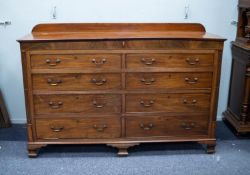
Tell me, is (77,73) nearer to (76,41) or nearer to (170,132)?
(76,41)

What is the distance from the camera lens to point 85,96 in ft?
7.85

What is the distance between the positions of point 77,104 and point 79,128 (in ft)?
0.65

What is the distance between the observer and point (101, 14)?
9.35 ft

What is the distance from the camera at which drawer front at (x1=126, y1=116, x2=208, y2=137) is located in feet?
8.08

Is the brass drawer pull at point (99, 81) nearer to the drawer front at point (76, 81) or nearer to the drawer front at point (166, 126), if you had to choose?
the drawer front at point (76, 81)

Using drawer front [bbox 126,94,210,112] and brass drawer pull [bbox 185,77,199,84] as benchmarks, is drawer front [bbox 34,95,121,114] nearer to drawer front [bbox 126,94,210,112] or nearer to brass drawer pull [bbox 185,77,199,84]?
drawer front [bbox 126,94,210,112]

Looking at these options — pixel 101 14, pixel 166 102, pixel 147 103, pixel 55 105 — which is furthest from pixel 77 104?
pixel 101 14

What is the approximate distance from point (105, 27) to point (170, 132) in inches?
42.8

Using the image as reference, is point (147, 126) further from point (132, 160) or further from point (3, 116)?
point (3, 116)

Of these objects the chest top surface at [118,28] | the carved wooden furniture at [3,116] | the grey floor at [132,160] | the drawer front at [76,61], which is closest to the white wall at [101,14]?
the chest top surface at [118,28]

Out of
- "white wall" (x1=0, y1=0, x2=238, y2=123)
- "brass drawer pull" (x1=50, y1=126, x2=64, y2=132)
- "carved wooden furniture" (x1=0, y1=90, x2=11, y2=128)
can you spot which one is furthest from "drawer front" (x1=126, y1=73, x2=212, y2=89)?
"carved wooden furniture" (x1=0, y1=90, x2=11, y2=128)

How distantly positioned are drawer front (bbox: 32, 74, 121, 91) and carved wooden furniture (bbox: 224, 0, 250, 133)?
115cm

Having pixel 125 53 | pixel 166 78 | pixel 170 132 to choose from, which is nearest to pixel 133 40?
pixel 125 53

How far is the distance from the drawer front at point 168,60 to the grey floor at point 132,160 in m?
0.73
